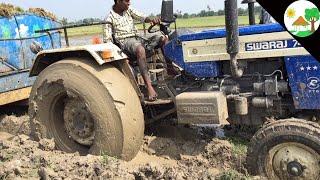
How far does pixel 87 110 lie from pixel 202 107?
1254 mm

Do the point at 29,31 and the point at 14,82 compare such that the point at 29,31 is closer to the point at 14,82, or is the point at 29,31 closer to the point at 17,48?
the point at 17,48

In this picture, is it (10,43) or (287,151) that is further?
(10,43)

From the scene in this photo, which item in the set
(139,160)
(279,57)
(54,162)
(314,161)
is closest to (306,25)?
(279,57)

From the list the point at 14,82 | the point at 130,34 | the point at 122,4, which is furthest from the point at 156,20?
the point at 14,82

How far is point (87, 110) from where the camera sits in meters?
5.35

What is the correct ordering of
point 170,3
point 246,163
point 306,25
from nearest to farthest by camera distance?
point 306,25
point 246,163
point 170,3

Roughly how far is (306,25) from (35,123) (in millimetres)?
3325

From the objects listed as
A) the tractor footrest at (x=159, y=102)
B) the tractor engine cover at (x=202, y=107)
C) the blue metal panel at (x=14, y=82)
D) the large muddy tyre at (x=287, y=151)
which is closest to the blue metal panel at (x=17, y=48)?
the blue metal panel at (x=14, y=82)

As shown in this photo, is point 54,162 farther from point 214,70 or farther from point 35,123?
point 214,70

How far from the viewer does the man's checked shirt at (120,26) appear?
18.5 feet

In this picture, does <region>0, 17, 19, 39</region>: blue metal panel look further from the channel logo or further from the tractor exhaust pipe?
the channel logo

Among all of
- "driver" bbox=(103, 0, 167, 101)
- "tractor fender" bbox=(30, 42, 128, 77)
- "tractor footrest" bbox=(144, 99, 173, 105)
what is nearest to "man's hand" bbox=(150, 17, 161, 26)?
"driver" bbox=(103, 0, 167, 101)

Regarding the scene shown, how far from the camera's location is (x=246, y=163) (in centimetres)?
479

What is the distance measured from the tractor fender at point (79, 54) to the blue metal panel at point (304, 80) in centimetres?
180
